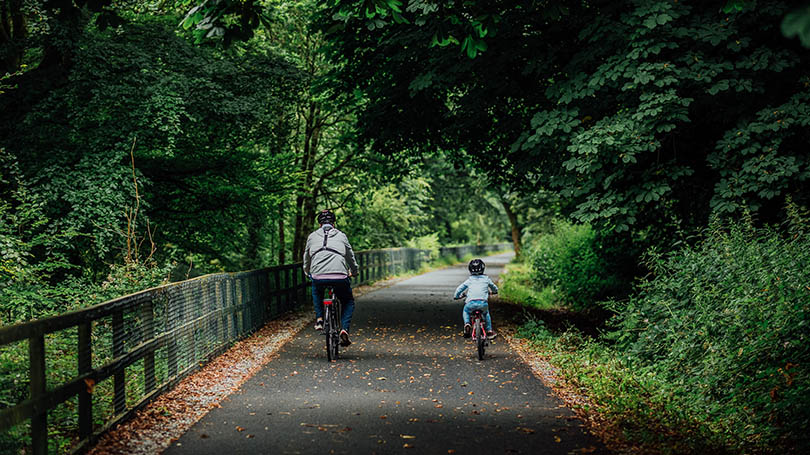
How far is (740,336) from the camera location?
263 inches

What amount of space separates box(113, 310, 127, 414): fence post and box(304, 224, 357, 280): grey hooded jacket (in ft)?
12.6

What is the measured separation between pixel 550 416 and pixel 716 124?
672 centimetres

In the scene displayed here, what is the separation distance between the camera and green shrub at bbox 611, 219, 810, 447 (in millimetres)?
5699

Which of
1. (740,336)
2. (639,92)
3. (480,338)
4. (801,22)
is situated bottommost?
(480,338)

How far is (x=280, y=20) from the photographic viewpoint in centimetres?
2016

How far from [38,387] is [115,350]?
1.42 metres

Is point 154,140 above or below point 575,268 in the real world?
above

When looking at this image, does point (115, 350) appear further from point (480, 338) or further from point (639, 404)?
point (480, 338)

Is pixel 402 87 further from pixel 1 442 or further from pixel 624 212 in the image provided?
pixel 1 442

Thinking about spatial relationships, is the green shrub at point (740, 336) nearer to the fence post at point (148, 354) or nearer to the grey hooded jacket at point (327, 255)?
the grey hooded jacket at point (327, 255)

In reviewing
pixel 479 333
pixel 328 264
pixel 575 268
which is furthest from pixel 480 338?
pixel 575 268

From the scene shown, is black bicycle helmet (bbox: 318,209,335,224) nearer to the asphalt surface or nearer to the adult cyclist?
the adult cyclist

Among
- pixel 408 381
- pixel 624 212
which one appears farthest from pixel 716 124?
pixel 408 381

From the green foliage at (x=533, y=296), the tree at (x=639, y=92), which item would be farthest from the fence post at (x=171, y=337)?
the green foliage at (x=533, y=296)
